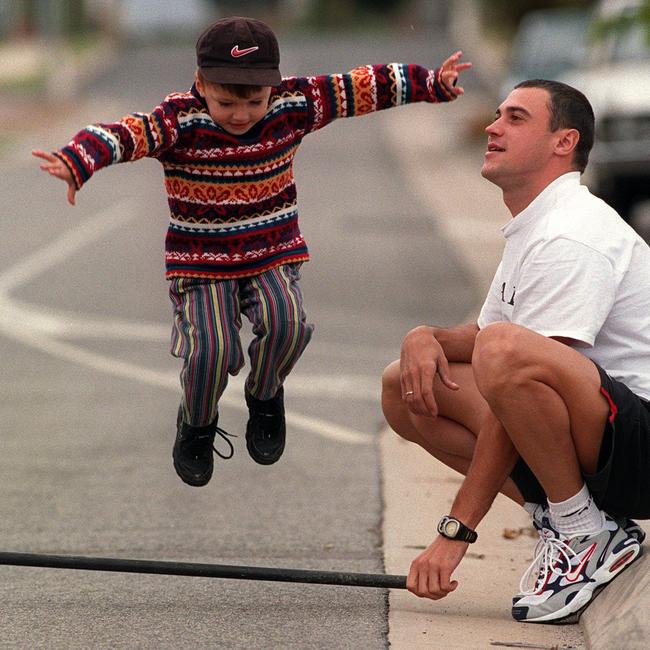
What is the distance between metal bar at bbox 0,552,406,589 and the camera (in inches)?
179

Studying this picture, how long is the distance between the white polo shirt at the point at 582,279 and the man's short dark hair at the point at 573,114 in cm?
8

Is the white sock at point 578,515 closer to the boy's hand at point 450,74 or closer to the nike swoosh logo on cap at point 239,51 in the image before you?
the boy's hand at point 450,74

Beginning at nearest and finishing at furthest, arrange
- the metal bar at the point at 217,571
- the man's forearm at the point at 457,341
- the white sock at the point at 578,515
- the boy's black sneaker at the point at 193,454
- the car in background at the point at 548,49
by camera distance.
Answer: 1. the white sock at the point at 578,515
2. the metal bar at the point at 217,571
3. the man's forearm at the point at 457,341
4. the boy's black sneaker at the point at 193,454
5. the car in background at the point at 548,49

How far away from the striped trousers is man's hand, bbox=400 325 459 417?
492mm

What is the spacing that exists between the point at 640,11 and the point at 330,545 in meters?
8.24

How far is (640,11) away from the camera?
40.8ft

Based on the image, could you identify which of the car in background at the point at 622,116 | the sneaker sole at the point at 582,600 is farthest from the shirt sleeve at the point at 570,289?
the car in background at the point at 622,116

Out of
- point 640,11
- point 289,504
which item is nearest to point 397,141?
point 640,11

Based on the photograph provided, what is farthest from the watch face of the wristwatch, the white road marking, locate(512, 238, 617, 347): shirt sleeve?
the white road marking

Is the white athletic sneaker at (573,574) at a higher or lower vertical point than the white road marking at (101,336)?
higher

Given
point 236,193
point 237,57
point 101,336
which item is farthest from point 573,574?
point 101,336

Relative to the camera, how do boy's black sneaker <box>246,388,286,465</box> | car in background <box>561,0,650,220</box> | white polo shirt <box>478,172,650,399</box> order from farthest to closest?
1. car in background <box>561,0,650,220</box>
2. boy's black sneaker <box>246,388,286,465</box>
3. white polo shirt <box>478,172,650,399</box>

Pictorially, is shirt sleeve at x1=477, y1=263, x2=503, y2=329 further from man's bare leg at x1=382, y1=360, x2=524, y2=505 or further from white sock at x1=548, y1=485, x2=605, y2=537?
white sock at x1=548, y1=485, x2=605, y2=537

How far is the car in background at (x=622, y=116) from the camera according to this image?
48.4 ft
